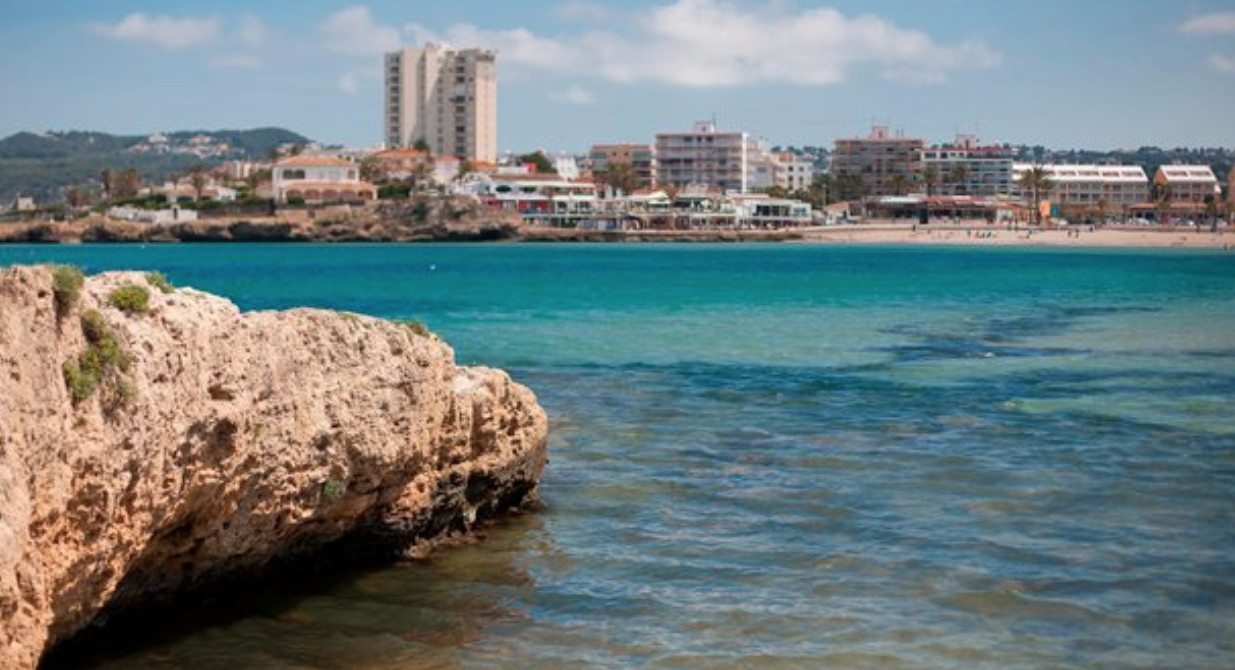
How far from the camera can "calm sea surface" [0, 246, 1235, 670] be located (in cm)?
1318

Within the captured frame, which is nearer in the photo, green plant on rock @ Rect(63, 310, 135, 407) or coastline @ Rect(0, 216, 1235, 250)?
green plant on rock @ Rect(63, 310, 135, 407)

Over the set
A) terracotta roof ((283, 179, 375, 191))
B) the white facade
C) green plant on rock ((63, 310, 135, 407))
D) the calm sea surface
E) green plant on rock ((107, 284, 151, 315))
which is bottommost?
the calm sea surface

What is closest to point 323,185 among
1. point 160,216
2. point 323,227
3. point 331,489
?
point 323,227

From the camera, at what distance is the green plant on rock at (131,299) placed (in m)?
11.3

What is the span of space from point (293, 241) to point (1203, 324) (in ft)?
500

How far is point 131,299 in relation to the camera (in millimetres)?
11438

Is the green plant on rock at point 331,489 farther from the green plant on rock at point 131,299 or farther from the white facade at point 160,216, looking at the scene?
the white facade at point 160,216

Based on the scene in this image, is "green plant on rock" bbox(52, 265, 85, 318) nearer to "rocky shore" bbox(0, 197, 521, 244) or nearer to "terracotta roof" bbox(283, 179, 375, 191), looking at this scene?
"rocky shore" bbox(0, 197, 521, 244)

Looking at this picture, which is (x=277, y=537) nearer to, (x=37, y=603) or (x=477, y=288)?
(x=37, y=603)

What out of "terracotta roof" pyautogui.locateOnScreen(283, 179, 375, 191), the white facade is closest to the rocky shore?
the white facade

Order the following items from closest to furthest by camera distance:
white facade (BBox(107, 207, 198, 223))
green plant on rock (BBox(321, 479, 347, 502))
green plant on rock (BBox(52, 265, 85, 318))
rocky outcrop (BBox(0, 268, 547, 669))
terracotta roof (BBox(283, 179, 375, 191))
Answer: rocky outcrop (BBox(0, 268, 547, 669))
green plant on rock (BBox(52, 265, 85, 318))
green plant on rock (BBox(321, 479, 347, 502))
white facade (BBox(107, 207, 198, 223))
terracotta roof (BBox(283, 179, 375, 191))

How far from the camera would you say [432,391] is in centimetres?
1562

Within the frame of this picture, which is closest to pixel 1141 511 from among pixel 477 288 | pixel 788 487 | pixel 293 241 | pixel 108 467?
pixel 788 487

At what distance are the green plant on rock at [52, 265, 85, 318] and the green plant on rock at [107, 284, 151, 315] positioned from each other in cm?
61
